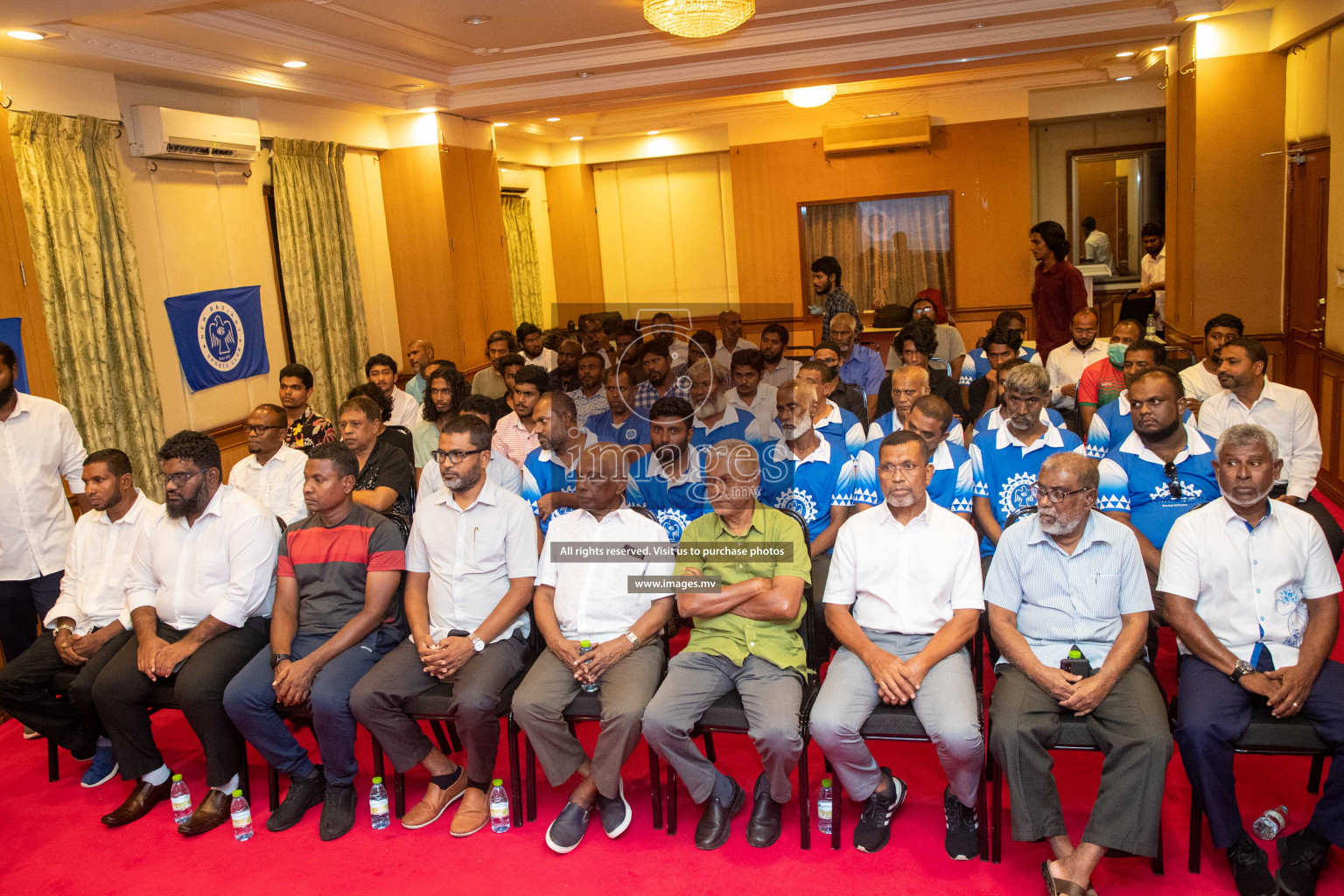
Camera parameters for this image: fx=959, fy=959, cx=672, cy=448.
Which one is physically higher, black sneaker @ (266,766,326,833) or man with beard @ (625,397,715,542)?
man with beard @ (625,397,715,542)

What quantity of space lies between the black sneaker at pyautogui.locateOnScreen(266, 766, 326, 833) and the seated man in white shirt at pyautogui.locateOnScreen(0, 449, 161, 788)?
0.92 m

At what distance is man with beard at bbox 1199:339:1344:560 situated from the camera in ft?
14.2

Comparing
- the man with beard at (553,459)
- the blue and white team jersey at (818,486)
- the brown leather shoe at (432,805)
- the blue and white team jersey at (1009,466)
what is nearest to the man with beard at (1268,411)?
the blue and white team jersey at (1009,466)

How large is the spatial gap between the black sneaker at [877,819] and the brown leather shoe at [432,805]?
1414 millimetres

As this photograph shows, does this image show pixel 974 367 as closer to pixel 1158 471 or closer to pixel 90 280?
pixel 1158 471

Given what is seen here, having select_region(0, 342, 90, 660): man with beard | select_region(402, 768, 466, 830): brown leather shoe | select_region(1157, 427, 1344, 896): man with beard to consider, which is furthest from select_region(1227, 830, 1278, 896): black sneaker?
select_region(0, 342, 90, 660): man with beard

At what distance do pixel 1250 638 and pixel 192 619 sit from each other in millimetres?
3668

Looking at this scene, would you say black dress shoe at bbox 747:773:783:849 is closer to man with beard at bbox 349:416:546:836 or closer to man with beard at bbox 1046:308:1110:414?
man with beard at bbox 349:416:546:836

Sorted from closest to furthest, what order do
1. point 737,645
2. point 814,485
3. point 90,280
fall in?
1. point 737,645
2. point 814,485
3. point 90,280

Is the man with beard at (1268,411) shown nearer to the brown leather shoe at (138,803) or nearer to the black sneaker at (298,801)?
the black sneaker at (298,801)

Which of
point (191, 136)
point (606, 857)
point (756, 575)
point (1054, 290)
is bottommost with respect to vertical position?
point (606, 857)

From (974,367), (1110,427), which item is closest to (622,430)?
(1110,427)

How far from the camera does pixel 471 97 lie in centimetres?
814

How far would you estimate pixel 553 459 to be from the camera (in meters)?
4.39
